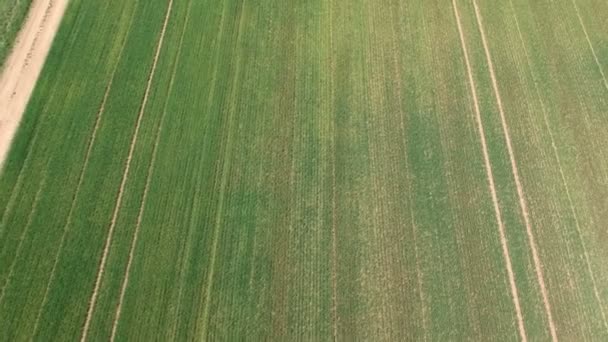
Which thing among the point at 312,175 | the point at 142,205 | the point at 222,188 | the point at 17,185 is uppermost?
the point at 17,185

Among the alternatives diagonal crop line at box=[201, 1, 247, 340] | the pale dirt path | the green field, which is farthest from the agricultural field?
the green field

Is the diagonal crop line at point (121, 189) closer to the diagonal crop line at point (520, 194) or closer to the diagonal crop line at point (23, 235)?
the diagonal crop line at point (23, 235)

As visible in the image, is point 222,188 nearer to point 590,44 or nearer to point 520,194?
point 520,194

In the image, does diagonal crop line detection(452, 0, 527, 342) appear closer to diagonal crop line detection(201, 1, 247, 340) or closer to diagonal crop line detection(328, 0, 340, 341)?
diagonal crop line detection(328, 0, 340, 341)

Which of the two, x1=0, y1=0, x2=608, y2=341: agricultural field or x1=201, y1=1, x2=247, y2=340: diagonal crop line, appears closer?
x1=201, y1=1, x2=247, y2=340: diagonal crop line

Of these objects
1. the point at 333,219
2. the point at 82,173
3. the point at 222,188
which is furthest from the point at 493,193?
the point at 82,173

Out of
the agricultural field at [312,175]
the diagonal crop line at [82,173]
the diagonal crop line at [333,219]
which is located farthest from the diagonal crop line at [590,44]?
the diagonal crop line at [82,173]
